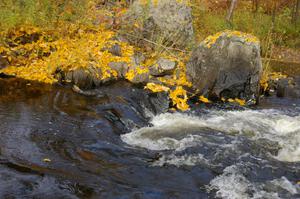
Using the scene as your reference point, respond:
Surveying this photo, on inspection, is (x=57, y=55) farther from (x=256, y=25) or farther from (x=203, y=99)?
(x=256, y=25)

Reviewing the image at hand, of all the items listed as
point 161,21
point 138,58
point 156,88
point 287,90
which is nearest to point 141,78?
point 156,88

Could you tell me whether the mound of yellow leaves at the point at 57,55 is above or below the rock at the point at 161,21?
below

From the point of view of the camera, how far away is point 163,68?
10.7 metres

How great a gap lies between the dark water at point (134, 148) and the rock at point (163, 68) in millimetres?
1385

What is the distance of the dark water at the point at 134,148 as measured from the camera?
16.4ft

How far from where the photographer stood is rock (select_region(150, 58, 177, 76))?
35.0 feet

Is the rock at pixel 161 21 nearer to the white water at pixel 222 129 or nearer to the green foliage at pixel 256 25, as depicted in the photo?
the white water at pixel 222 129

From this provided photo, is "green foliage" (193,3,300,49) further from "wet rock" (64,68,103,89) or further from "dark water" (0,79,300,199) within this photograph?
"dark water" (0,79,300,199)

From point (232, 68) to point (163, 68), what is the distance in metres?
1.80

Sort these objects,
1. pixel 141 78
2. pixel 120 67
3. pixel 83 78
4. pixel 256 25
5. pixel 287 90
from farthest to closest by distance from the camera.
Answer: pixel 256 25
pixel 287 90
pixel 120 67
pixel 141 78
pixel 83 78

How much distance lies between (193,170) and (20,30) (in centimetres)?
635

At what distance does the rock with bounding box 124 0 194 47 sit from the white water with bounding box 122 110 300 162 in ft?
12.4

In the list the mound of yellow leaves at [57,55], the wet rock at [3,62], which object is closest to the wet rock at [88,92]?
the mound of yellow leaves at [57,55]

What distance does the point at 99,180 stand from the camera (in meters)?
5.05
